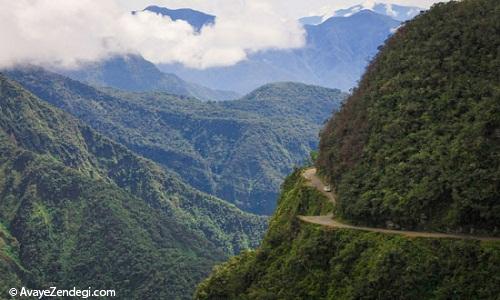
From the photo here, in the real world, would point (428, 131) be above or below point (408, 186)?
above

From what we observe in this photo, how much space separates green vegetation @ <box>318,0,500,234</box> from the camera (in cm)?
5581

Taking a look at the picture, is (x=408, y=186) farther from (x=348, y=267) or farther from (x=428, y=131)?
(x=348, y=267)

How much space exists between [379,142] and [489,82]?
12368mm

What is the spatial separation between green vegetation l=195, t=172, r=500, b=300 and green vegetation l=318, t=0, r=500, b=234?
3.58m

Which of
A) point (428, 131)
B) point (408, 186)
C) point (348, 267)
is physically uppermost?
point (428, 131)

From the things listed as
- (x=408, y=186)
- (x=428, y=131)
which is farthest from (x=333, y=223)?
(x=428, y=131)

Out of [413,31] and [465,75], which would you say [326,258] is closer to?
[465,75]

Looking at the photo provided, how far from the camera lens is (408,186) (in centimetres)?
6078

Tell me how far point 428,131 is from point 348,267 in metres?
16.2

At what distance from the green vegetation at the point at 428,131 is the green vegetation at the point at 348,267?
11.7 ft

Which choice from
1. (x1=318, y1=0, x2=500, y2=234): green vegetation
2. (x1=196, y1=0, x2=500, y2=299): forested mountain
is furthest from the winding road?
(x1=318, y1=0, x2=500, y2=234): green vegetation

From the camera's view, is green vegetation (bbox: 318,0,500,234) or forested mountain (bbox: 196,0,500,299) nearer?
forested mountain (bbox: 196,0,500,299)

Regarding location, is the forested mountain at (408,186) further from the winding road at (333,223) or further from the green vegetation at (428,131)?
the winding road at (333,223)

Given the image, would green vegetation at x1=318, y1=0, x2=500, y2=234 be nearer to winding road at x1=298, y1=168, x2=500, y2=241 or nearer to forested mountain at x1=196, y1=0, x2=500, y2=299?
forested mountain at x1=196, y1=0, x2=500, y2=299
